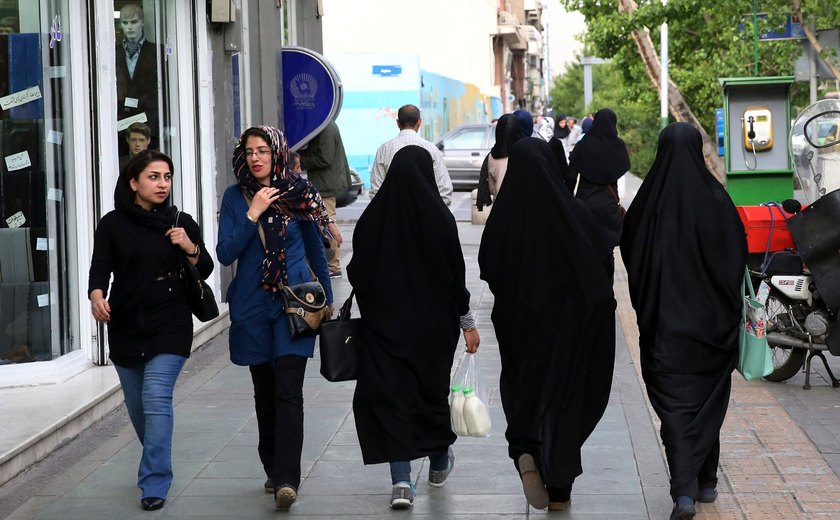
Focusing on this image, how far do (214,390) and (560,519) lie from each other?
3.58 m

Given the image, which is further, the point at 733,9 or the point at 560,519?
the point at 733,9

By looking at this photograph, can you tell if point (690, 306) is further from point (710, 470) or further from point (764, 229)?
point (764, 229)

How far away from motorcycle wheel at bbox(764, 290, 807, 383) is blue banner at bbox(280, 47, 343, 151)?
5157 mm

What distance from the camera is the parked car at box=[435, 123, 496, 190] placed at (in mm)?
27625

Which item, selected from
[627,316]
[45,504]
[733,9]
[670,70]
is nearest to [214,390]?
[45,504]

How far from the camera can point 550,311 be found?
217 inches

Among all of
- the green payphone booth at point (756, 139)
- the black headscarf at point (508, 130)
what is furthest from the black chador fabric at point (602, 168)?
the green payphone booth at point (756, 139)

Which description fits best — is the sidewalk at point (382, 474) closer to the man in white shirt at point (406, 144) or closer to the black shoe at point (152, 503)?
the black shoe at point (152, 503)

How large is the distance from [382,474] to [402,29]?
96.3ft

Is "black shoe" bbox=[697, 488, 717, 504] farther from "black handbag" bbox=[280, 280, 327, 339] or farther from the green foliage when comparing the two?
the green foliage

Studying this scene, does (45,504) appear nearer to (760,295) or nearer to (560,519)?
(560,519)

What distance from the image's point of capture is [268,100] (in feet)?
41.0

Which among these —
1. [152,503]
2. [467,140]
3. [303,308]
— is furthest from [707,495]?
[467,140]

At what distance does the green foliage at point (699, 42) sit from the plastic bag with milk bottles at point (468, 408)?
461 inches
